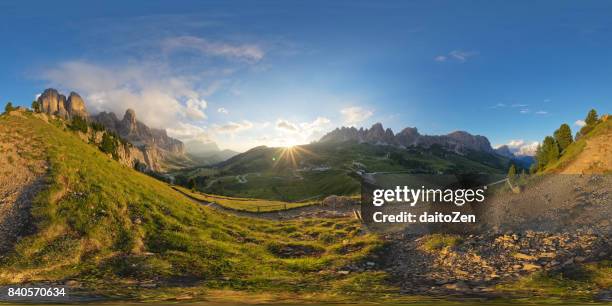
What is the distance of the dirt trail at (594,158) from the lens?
43.6 meters

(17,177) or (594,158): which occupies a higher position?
(594,158)

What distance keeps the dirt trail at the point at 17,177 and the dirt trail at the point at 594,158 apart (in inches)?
2394

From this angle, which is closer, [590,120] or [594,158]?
[594,158]

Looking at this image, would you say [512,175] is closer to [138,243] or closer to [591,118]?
[591,118]

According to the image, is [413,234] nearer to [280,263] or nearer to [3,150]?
[280,263]

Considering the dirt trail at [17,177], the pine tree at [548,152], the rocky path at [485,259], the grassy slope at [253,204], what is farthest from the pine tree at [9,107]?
the pine tree at [548,152]

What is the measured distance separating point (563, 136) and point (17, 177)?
91970mm

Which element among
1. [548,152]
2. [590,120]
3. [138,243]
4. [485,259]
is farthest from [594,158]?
[138,243]

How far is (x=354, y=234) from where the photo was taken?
40.9 metres

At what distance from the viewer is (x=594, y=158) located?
46156mm

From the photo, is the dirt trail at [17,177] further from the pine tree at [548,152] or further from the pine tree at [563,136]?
the pine tree at [563,136]

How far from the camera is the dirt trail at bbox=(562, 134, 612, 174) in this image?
43.6 meters

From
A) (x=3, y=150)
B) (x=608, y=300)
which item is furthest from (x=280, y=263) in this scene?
(x=3, y=150)

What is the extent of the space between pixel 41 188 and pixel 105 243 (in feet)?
34.2
